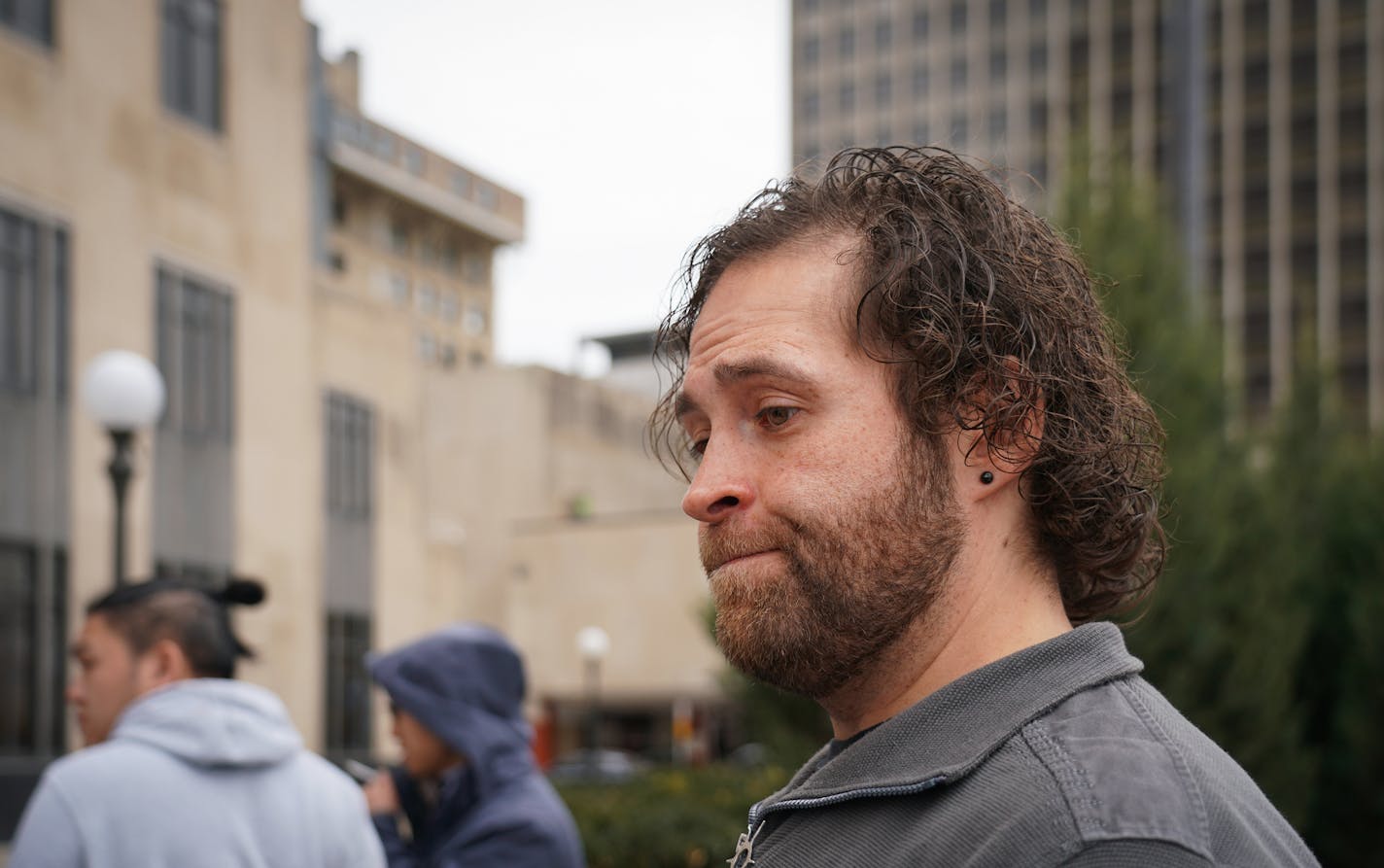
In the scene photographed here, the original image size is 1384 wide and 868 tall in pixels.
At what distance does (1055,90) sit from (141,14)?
79.3m

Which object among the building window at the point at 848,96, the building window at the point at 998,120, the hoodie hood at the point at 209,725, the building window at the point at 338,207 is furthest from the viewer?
the building window at the point at 848,96

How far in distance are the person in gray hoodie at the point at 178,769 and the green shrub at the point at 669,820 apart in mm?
4417

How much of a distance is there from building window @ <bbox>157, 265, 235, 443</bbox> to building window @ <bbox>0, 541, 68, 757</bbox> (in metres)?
2.99

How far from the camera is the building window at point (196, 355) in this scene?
63.8 feet

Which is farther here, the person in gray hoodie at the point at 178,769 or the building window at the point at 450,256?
the building window at the point at 450,256

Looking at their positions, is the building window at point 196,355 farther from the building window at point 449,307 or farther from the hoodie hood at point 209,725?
the hoodie hood at point 209,725

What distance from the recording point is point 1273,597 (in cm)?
1258

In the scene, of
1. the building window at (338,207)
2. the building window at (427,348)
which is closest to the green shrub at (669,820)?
the building window at (427,348)

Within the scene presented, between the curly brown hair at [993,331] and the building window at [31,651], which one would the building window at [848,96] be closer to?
the building window at [31,651]

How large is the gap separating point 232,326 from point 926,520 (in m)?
20.5

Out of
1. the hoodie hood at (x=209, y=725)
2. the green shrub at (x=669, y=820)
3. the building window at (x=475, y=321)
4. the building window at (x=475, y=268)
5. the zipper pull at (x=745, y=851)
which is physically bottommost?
the green shrub at (x=669, y=820)

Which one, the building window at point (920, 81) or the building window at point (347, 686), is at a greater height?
the building window at point (920, 81)

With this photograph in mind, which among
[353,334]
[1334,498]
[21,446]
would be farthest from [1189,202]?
[353,334]

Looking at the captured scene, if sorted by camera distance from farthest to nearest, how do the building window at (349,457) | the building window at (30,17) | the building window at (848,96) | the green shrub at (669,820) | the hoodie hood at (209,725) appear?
the building window at (848,96)
the building window at (349,457)
the building window at (30,17)
the green shrub at (669,820)
the hoodie hood at (209,725)
